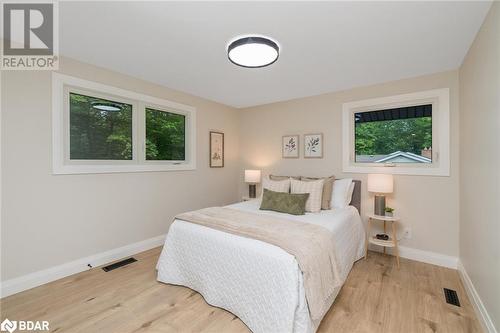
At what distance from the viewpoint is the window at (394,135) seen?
2.93 meters

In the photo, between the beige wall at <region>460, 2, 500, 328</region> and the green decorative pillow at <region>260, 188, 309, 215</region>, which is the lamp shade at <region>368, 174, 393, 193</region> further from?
the green decorative pillow at <region>260, 188, 309, 215</region>

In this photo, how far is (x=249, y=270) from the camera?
5.79 ft

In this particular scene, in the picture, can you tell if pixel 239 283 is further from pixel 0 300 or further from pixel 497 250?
pixel 0 300

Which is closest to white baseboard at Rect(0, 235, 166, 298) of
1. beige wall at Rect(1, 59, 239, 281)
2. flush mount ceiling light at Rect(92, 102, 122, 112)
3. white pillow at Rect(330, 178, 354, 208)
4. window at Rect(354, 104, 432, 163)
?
beige wall at Rect(1, 59, 239, 281)

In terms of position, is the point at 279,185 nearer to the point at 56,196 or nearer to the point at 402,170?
the point at 402,170

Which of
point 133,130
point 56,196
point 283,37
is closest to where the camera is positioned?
point 283,37

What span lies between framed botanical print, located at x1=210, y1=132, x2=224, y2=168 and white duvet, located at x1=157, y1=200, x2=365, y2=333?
1.89 meters

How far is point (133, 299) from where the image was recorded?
6.84 feet

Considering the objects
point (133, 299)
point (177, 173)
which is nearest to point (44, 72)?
point (177, 173)

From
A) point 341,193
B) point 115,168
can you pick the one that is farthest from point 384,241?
point 115,168

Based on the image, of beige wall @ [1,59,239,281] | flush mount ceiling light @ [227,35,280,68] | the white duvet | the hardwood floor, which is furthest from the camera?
beige wall @ [1,59,239,281]

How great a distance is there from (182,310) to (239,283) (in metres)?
0.59

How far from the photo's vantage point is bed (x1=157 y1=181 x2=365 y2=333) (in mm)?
1546

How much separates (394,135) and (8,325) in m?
4.39
